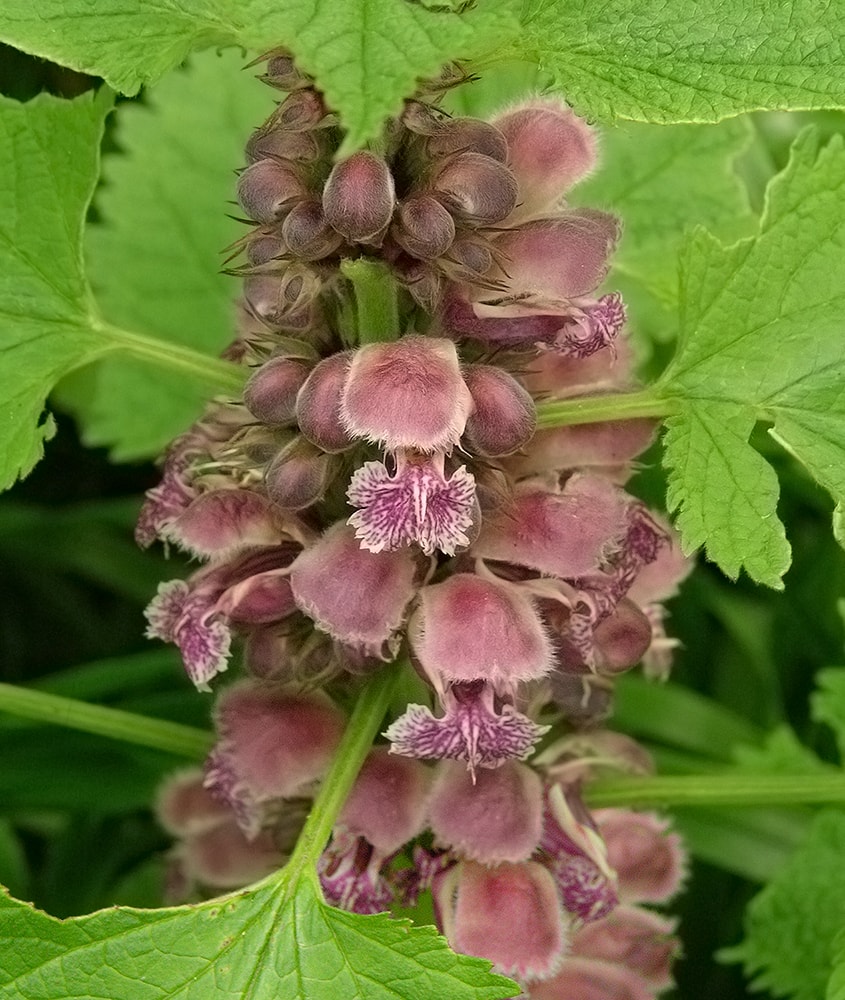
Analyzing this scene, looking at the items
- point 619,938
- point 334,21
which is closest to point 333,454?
point 334,21

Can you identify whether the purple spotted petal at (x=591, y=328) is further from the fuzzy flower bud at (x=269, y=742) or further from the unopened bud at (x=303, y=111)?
the fuzzy flower bud at (x=269, y=742)

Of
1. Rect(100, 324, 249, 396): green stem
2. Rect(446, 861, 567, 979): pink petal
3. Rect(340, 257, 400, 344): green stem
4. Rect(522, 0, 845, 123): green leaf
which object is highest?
Rect(522, 0, 845, 123): green leaf

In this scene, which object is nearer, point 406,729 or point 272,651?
point 406,729

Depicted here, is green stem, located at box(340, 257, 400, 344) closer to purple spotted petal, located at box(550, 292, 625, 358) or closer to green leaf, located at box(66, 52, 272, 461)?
purple spotted petal, located at box(550, 292, 625, 358)

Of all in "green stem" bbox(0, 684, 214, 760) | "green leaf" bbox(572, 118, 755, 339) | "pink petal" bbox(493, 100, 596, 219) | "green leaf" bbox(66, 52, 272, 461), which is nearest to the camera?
"pink petal" bbox(493, 100, 596, 219)

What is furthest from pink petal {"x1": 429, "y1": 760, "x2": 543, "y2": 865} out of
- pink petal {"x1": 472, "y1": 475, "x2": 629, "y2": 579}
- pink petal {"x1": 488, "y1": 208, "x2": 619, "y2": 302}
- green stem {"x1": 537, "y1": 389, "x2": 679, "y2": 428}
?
pink petal {"x1": 488, "y1": 208, "x2": 619, "y2": 302}

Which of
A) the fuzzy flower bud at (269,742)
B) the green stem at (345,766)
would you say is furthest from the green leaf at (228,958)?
the fuzzy flower bud at (269,742)

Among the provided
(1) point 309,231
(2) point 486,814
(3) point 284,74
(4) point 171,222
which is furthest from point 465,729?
(4) point 171,222

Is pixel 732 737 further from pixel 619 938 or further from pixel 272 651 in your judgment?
pixel 272 651
